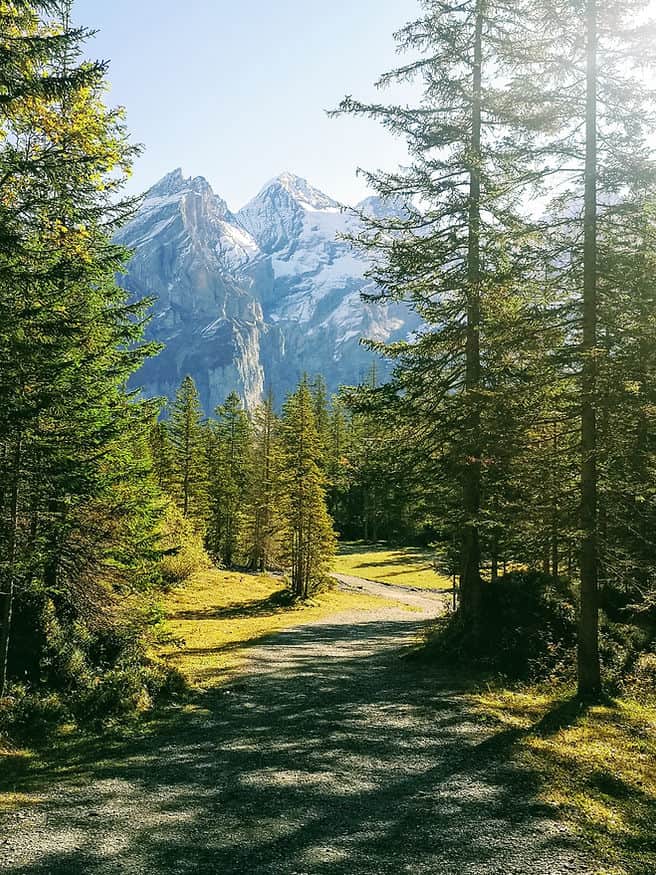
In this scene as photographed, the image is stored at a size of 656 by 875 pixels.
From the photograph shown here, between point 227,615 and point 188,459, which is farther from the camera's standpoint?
point 188,459

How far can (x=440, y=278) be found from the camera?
51.4 ft

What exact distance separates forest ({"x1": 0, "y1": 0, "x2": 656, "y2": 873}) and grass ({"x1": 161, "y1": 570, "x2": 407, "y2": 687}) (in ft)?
8.97

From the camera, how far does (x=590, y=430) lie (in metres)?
12.1

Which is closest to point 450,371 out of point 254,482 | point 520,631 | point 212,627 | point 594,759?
point 520,631

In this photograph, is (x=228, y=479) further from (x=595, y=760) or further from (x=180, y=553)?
(x=595, y=760)

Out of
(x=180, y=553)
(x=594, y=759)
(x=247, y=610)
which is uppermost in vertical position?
(x=180, y=553)

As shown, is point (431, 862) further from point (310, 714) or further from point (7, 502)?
point (7, 502)

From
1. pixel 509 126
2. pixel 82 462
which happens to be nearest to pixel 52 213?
pixel 82 462

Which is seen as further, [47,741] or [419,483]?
[419,483]

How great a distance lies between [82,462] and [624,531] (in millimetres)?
12781

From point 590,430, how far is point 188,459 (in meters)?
33.4

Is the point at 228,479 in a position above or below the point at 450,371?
below

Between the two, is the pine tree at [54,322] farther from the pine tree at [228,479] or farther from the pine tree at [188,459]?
the pine tree at [228,479]

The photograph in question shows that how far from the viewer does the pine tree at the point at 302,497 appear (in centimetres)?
3294
